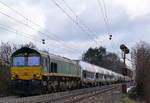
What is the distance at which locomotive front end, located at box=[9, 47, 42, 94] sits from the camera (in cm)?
2942

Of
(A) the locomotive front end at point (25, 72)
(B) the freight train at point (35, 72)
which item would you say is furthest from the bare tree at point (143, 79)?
(A) the locomotive front end at point (25, 72)

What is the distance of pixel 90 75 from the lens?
56.9 metres

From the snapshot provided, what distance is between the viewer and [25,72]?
Answer: 29.9m

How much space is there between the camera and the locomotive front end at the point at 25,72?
29422mm

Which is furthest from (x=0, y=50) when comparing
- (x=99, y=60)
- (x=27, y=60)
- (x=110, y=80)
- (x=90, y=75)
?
(x=99, y=60)

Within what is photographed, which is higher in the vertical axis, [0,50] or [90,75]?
[0,50]

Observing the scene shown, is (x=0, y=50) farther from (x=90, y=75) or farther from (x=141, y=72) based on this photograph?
(x=141, y=72)

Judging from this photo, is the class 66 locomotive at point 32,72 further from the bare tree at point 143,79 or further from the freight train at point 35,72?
the bare tree at point 143,79

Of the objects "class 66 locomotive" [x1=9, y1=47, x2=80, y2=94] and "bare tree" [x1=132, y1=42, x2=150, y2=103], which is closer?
"class 66 locomotive" [x1=9, y1=47, x2=80, y2=94]

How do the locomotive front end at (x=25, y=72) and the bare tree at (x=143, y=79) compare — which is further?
the bare tree at (x=143, y=79)

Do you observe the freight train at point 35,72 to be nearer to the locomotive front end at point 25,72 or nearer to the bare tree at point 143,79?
the locomotive front end at point 25,72

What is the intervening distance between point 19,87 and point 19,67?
1704 millimetres

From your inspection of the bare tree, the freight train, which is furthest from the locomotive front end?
the bare tree

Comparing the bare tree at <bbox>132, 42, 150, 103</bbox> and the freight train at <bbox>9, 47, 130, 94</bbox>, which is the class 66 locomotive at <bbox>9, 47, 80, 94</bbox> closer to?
the freight train at <bbox>9, 47, 130, 94</bbox>
